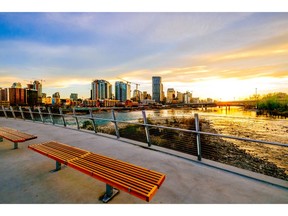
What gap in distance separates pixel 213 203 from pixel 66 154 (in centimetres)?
246

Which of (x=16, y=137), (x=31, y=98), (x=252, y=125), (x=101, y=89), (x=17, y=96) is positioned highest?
(x=101, y=89)

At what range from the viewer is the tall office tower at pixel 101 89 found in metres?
136

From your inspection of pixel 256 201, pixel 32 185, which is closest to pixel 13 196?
pixel 32 185

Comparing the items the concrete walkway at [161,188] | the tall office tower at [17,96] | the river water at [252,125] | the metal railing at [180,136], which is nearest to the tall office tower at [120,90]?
the tall office tower at [17,96]

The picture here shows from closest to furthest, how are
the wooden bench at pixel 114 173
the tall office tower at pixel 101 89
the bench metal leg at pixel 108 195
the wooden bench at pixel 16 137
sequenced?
the wooden bench at pixel 114 173, the bench metal leg at pixel 108 195, the wooden bench at pixel 16 137, the tall office tower at pixel 101 89

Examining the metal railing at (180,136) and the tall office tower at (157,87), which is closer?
the metal railing at (180,136)

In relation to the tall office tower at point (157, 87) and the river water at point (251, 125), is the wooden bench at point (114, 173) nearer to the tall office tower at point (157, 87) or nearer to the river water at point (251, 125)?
the river water at point (251, 125)

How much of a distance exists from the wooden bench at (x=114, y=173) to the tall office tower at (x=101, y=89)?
13455 centimetres

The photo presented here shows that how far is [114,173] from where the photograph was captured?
86.8 inches

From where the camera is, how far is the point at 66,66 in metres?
26.9

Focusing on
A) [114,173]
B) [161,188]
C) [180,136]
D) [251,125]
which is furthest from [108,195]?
[180,136]

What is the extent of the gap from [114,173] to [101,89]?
14458 cm

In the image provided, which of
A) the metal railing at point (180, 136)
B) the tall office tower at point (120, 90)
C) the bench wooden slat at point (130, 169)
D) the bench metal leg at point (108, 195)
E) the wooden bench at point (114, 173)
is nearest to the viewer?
the wooden bench at point (114, 173)

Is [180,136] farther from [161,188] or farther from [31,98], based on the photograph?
[31,98]
